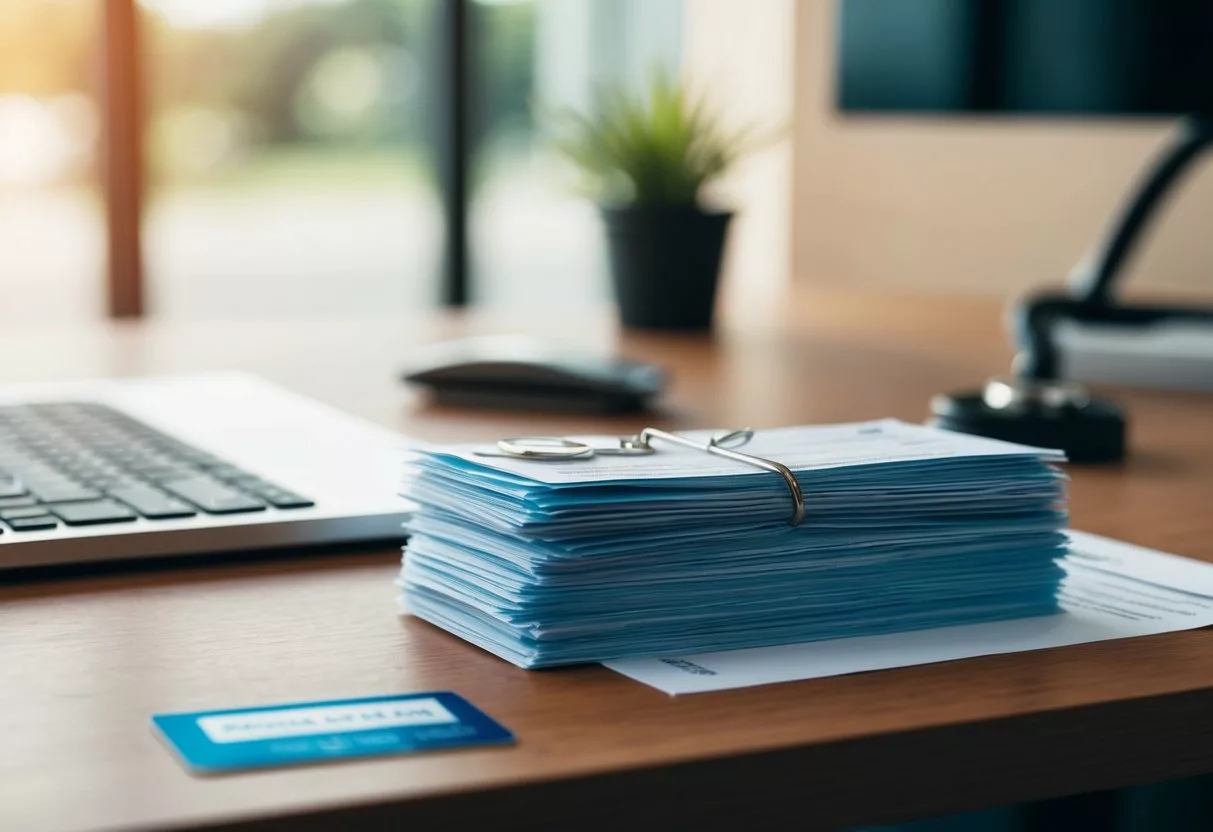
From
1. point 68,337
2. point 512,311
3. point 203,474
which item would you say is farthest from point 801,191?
point 203,474

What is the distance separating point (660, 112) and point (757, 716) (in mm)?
1230

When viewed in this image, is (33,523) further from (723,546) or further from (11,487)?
(723,546)

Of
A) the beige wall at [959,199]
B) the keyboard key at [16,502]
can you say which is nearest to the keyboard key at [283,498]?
the keyboard key at [16,502]

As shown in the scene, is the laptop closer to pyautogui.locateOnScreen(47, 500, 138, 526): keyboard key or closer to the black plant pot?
pyautogui.locateOnScreen(47, 500, 138, 526): keyboard key

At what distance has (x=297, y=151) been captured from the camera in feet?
12.3

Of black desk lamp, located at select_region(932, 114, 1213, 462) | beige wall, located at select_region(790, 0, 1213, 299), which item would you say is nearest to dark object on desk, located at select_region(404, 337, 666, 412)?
black desk lamp, located at select_region(932, 114, 1213, 462)

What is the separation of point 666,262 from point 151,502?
3.12 feet

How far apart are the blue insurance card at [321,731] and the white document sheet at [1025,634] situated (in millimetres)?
76

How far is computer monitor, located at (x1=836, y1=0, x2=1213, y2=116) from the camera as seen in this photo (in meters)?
1.46

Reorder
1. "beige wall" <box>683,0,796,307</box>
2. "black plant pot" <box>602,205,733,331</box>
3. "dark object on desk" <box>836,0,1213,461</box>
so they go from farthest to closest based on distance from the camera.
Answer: "beige wall" <box>683,0,796,307</box> → "black plant pot" <box>602,205,733,331</box> → "dark object on desk" <box>836,0,1213,461</box>

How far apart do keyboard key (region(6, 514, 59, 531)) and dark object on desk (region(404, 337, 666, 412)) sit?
1.66 feet

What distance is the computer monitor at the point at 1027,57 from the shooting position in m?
1.46

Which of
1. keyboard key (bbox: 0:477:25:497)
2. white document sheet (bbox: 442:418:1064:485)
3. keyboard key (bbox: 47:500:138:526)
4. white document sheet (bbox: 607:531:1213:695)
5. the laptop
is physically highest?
white document sheet (bbox: 442:418:1064:485)

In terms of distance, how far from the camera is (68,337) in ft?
5.09
